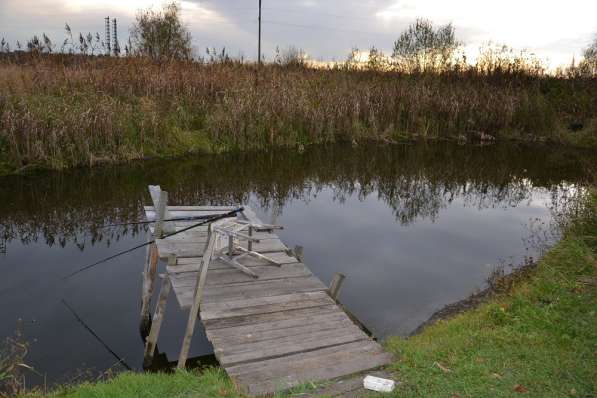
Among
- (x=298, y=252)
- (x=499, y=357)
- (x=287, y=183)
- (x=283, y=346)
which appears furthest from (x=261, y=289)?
(x=287, y=183)

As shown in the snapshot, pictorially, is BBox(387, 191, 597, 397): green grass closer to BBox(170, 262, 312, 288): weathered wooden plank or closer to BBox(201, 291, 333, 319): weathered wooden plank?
BBox(201, 291, 333, 319): weathered wooden plank

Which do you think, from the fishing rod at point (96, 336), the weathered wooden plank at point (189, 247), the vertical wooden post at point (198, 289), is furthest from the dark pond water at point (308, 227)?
the vertical wooden post at point (198, 289)

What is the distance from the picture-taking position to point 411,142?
2030 cm

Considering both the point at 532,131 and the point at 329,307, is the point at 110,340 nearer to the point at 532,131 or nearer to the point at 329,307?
the point at 329,307

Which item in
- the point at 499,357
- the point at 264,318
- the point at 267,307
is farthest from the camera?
the point at 267,307

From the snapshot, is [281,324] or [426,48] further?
[426,48]

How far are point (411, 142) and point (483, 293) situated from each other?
1312cm

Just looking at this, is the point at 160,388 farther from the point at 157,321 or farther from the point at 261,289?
the point at 261,289

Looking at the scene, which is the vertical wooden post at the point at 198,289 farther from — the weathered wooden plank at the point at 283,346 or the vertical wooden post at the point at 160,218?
the vertical wooden post at the point at 160,218

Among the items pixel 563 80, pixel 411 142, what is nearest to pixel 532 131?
pixel 563 80

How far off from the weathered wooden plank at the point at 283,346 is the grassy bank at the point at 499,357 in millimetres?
217

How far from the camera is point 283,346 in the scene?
4957mm

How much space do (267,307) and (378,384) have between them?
5.87 ft

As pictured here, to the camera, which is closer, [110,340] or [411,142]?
[110,340]
